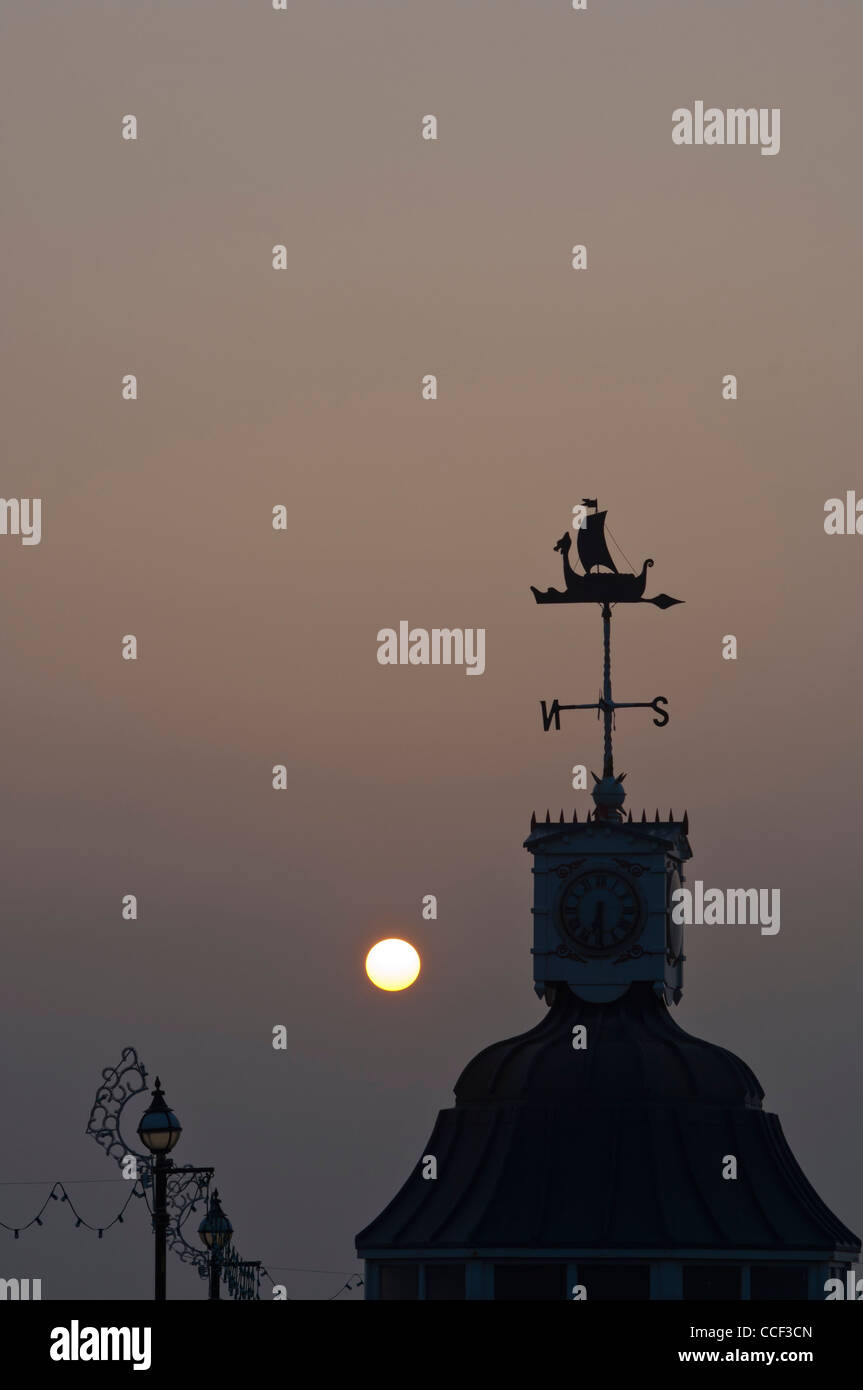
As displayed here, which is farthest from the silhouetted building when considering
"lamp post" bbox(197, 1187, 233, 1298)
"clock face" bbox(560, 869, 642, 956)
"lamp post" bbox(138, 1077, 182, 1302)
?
"lamp post" bbox(138, 1077, 182, 1302)

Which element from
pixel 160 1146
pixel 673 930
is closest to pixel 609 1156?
pixel 673 930

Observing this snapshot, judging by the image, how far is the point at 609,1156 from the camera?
78.1 m

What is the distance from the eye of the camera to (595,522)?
81.5 m

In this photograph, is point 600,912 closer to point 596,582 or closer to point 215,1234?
point 596,582

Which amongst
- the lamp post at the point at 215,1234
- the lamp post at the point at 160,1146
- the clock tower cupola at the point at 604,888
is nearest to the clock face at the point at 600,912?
the clock tower cupola at the point at 604,888

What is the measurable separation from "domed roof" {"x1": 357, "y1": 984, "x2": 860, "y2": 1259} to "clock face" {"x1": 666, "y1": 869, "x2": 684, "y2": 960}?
1519 mm

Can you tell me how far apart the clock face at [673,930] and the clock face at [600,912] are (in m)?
1.00

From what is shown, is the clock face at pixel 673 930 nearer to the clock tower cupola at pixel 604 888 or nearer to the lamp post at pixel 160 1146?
the clock tower cupola at pixel 604 888
